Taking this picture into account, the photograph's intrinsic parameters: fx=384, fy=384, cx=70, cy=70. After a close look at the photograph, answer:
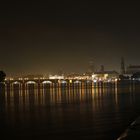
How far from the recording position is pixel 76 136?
73.5 ft

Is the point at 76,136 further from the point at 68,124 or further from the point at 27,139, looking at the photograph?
the point at 68,124

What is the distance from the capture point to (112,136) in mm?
21781

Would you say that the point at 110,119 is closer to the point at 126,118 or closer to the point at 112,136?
the point at 126,118

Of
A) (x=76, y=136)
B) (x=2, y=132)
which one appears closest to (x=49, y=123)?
(x=2, y=132)

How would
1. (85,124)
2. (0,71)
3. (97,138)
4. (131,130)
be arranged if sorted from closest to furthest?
(131,130) < (97,138) < (85,124) < (0,71)

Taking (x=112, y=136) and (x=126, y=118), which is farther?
(x=126, y=118)

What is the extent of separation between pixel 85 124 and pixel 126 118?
467cm

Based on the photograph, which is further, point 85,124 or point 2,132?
point 85,124

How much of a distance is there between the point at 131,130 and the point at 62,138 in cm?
462

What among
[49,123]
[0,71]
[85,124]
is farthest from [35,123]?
[0,71]

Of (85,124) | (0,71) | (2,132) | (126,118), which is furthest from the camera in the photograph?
(0,71)

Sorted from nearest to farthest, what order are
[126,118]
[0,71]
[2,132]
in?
[2,132] < [126,118] < [0,71]

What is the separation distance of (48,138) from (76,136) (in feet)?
5.51

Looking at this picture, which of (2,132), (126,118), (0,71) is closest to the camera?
(2,132)
